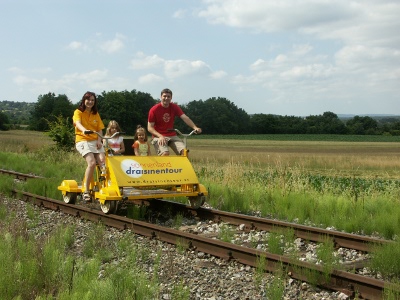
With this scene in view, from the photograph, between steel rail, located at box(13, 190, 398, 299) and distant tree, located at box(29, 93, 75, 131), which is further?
distant tree, located at box(29, 93, 75, 131)

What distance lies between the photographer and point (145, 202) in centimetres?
1134

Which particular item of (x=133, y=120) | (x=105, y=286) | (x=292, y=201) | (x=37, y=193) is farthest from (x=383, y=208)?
(x=133, y=120)

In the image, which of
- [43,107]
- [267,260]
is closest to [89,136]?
[267,260]

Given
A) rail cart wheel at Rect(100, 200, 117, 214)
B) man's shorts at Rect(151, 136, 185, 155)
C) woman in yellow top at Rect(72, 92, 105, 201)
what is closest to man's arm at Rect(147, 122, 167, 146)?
man's shorts at Rect(151, 136, 185, 155)

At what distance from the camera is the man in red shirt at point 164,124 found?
10.7 m

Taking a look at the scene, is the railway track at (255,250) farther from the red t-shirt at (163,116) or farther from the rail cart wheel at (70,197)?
the red t-shirt at (163,116)

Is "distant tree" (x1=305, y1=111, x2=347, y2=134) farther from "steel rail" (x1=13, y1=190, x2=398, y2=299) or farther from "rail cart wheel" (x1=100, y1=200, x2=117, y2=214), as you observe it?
"steel rail" (x1=13, y1=190, x2=398, y2=299)

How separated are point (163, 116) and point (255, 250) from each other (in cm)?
496

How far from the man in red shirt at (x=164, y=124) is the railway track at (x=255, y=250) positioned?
4.13 feet

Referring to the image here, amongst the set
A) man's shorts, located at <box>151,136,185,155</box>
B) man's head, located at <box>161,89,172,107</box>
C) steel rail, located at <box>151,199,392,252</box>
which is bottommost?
steel rail, located at <box>151,199,392,252</box>

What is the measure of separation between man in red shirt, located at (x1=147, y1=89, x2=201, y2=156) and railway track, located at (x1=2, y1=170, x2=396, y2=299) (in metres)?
1.26

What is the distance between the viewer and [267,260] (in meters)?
6.25

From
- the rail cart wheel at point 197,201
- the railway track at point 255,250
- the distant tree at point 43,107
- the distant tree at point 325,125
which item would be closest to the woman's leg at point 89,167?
the railway track at point 255,250

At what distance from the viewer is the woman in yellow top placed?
33.5 feet
